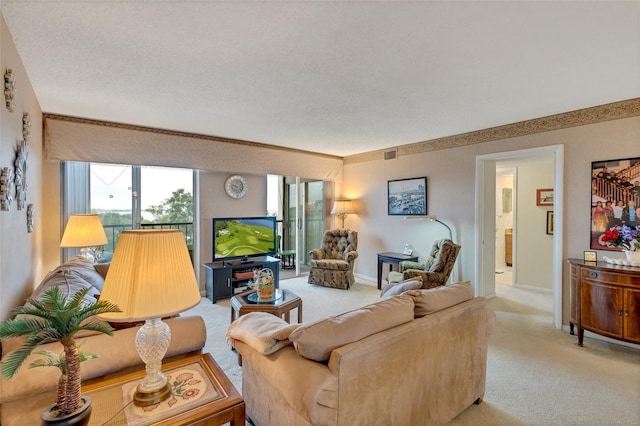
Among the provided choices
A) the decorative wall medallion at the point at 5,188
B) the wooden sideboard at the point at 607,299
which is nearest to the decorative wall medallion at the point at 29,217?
the decorative wall medallion at the point at 5,188

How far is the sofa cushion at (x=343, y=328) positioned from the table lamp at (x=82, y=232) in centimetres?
279

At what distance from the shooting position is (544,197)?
16.7 ft

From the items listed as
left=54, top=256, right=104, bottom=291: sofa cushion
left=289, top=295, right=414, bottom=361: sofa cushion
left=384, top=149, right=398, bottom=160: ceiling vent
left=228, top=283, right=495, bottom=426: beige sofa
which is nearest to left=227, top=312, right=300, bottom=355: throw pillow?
left=228, top=283, right=495, bottom=426: beige sofa

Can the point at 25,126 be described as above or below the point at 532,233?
above

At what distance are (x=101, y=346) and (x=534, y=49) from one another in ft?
10.4

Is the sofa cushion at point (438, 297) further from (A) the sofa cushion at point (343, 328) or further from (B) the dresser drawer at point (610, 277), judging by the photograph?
(B) the dresser drawer at point (610, 277)

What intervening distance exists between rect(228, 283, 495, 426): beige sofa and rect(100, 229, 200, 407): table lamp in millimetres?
507

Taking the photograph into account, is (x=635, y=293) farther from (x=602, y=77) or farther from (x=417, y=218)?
(x=417, y=218)

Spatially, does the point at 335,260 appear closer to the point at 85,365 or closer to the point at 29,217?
the point at 29,217

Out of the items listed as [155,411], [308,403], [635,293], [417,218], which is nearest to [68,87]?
[155,411]

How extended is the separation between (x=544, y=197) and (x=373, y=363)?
517cm

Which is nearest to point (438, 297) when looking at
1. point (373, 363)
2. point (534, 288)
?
Result: point (373, 363)

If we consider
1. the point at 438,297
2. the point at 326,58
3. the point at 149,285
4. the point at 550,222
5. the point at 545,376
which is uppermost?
the point at 326,58

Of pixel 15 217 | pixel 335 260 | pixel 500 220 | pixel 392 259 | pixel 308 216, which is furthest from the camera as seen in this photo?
pixel 500 220
